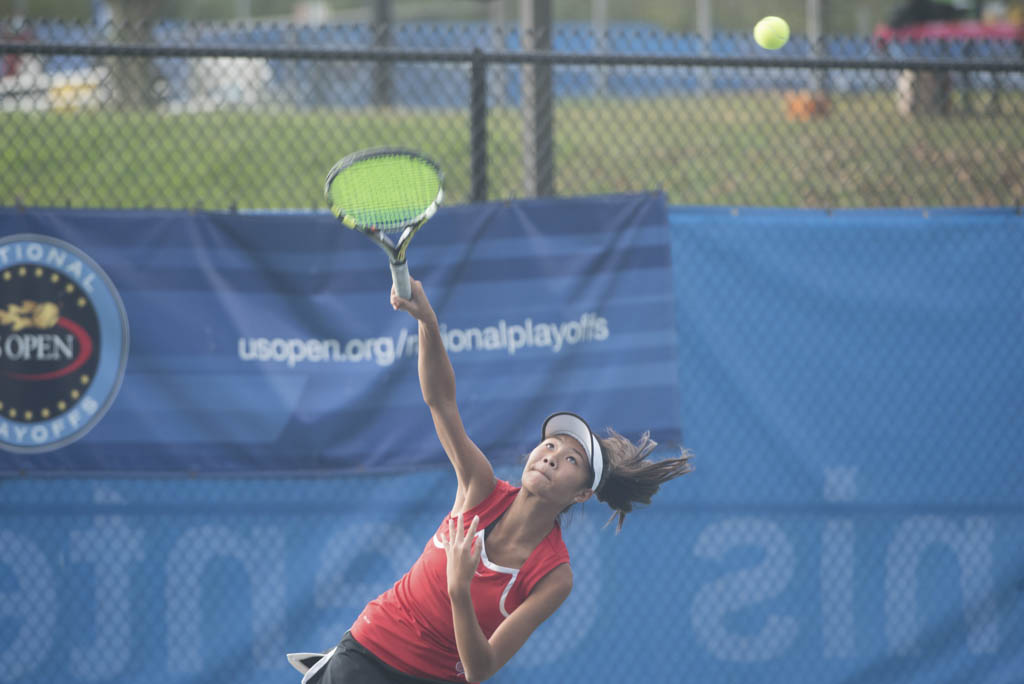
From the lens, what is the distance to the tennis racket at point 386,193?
299 cm

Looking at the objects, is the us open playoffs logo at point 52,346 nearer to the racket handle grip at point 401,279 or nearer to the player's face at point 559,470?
the racket handle grip at point 401,279

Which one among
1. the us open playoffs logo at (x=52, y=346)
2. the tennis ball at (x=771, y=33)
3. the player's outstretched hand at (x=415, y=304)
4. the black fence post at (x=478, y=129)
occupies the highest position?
the tennis ball at (x=771, y=33)

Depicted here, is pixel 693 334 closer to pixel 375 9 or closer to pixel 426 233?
pixel 426 233

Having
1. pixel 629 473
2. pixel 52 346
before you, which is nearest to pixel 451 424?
pixel 629 473

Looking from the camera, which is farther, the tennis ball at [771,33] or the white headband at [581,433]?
the tennis ball at [771,33]

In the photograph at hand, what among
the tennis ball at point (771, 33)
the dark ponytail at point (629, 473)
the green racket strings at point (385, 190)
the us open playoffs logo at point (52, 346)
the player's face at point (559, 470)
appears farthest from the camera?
the tennis ball at point (771, 33)

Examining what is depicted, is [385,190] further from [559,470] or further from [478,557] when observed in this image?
[478,557]

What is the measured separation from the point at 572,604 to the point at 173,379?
1.91 m

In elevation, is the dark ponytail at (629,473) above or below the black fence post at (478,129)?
below

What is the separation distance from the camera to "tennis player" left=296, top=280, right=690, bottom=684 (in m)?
3.16

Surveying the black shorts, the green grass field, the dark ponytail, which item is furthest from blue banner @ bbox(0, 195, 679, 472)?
the green grass field

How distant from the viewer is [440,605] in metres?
3.19

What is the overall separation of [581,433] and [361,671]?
3.29 ft

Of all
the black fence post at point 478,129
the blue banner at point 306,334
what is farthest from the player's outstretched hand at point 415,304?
the black fence post at point 478,129
